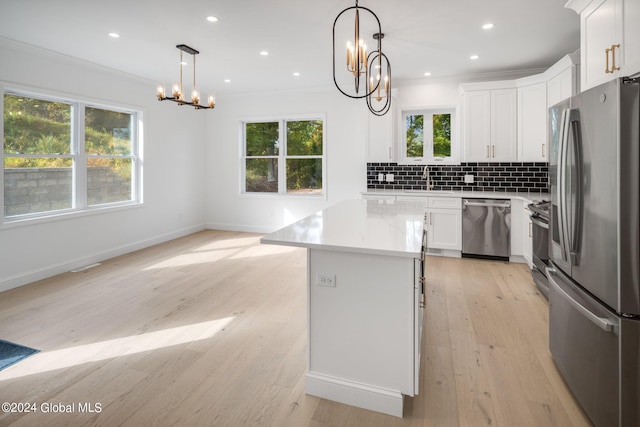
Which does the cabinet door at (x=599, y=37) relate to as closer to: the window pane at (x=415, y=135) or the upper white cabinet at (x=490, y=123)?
the upper white cabinet at (x=490, y=123)

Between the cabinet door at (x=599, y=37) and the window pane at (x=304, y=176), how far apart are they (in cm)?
434

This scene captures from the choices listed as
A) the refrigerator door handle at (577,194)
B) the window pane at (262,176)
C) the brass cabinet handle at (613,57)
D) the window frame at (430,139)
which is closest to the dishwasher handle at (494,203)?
the window frame at (430,139)

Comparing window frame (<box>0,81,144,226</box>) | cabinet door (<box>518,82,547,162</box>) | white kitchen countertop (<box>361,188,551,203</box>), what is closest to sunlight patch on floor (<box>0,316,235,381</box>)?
window frame (<box>0,81,144,226</box>)

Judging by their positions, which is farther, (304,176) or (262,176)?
(262,176)

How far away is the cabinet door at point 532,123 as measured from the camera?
4738mm

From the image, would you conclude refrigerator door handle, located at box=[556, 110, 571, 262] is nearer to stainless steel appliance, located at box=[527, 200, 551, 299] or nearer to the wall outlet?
the wall outlet

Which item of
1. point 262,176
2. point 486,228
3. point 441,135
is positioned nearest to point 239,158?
point 262,176

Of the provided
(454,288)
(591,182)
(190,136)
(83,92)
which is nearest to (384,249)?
(591,182)

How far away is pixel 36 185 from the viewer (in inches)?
171

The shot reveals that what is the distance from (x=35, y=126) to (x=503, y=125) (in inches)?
235

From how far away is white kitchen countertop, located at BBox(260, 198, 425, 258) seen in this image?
181 centimetres

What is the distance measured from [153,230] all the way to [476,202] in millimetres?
5023

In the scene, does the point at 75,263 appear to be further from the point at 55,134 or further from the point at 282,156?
the point at 282,156

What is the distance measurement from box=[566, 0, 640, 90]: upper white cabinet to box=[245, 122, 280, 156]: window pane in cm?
497
